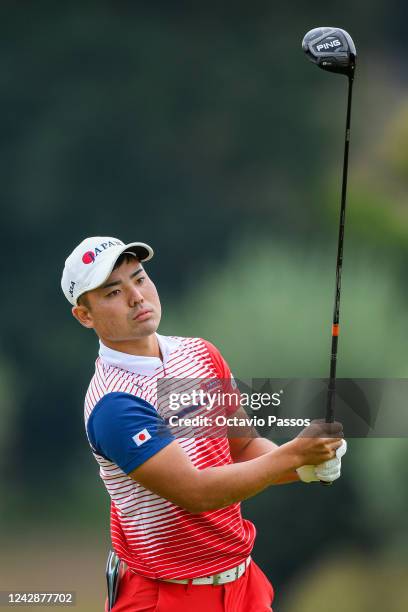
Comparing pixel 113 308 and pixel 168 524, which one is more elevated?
pixel 113 308

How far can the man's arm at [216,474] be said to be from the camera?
1.53 metres

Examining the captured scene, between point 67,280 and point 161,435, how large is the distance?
0.36 meters

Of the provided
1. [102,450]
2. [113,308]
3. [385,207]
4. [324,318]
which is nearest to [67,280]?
[113,308]

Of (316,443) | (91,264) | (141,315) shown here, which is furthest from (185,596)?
(91,264)

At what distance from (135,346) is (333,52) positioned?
0.68 meters

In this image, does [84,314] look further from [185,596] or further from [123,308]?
[185,596]

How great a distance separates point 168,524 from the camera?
165cm

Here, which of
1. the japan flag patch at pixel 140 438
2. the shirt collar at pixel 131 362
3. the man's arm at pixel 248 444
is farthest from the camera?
the man's arm at pixel 248 444

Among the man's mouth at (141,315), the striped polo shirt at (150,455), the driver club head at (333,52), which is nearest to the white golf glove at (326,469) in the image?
the striped polo shirt at (150,455)

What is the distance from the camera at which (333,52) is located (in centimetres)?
171

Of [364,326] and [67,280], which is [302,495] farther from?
[67,280]

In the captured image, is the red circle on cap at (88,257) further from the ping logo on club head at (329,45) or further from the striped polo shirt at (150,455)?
the ping logo on club head at (329,45)

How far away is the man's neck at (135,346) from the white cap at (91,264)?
11cm

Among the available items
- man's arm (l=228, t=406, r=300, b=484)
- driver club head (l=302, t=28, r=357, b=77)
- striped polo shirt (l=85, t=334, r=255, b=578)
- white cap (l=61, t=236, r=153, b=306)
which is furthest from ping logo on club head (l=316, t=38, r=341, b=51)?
man's arm (l=228, t=406, r=300, b=484)
